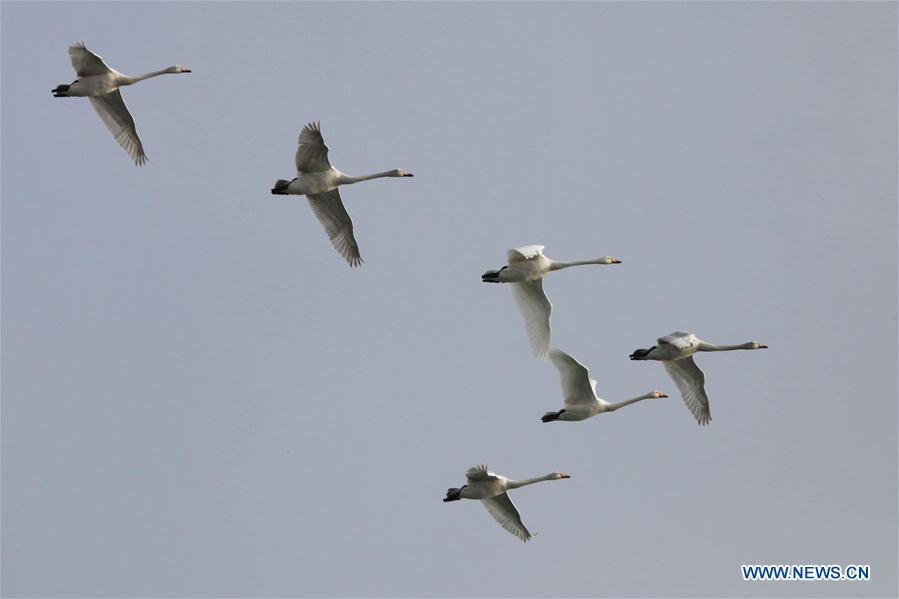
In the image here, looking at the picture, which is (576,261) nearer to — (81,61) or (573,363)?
(573,363)

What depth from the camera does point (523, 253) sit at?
4688 cm

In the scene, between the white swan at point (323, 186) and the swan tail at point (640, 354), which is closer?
the white swan at point (323, 186)

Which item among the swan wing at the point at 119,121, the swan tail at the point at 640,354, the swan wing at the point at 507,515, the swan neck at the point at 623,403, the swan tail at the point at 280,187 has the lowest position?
the swan wing at the point at 507,515

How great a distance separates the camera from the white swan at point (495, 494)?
1847 inches

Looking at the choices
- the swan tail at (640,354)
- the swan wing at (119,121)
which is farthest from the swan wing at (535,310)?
the swan wing at (119,121)

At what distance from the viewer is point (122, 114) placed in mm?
49125

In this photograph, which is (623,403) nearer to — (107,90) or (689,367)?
(689,367)

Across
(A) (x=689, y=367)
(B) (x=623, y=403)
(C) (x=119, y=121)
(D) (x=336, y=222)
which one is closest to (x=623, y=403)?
(B) (x=623, y=403)

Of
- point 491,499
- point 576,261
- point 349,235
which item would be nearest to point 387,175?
point 349,235

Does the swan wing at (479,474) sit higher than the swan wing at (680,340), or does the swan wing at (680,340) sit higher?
the swan wing at (680,340)

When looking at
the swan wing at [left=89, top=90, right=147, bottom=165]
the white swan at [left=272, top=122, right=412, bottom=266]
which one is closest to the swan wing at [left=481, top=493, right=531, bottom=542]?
the white swan at [left=272, top=122, right=412, bottom=266]

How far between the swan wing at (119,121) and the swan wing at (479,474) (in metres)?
11.0

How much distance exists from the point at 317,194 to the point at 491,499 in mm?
8156

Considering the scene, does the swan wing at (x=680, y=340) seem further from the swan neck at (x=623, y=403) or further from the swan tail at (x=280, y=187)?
the swan tail at (x=280, y=187)
